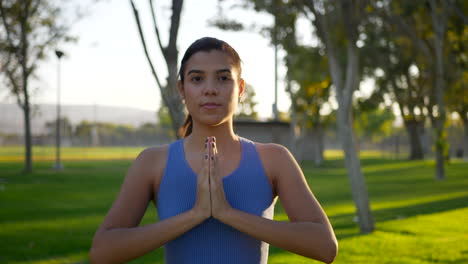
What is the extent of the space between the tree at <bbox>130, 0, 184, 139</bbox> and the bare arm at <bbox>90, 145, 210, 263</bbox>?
11.3 feet

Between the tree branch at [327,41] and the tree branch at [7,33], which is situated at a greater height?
the tree branch at [7,33]

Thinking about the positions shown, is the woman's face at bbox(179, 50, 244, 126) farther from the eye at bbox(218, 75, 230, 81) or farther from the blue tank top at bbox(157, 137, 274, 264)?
the blue tank top at bbox(157, 137, 274, 264)

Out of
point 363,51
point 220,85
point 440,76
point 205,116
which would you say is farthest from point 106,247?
point 363,51

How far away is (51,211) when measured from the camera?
41.1 feet

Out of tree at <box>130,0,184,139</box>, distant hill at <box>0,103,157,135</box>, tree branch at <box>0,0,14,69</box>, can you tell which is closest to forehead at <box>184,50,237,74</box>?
tree at <box>130,0,184,139</box>

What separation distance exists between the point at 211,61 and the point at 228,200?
0.51 m

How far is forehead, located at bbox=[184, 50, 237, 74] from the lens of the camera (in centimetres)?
204

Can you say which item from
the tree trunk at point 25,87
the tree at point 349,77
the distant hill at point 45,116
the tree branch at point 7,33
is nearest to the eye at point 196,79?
the tree at point 349,77

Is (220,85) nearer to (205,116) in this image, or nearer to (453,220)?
(205,116)

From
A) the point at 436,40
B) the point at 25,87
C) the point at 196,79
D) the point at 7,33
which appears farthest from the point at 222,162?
the point at 25,87

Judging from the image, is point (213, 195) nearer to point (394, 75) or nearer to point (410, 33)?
point (410, 33)

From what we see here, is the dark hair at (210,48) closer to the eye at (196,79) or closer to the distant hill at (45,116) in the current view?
the eye at (196,79)

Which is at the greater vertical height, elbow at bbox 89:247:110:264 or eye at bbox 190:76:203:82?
eye at bbox 190:76:203:82

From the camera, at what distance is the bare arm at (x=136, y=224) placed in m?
1.88
